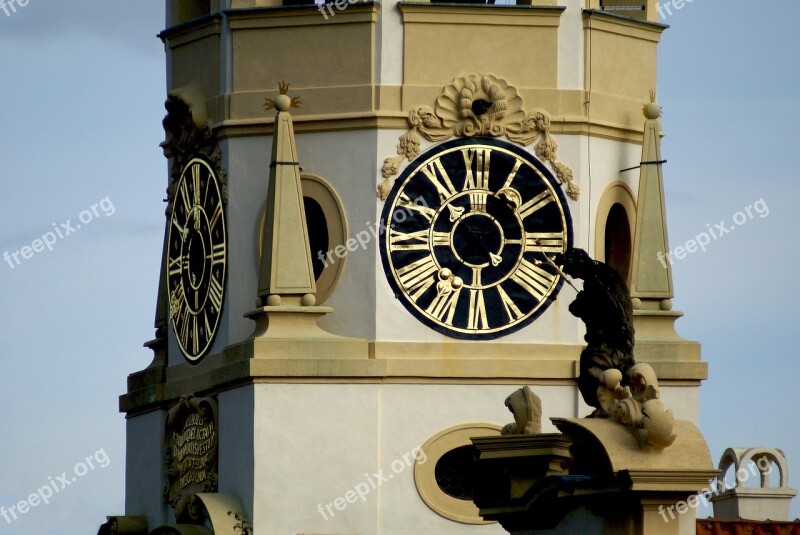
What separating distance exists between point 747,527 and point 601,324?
10.8 m

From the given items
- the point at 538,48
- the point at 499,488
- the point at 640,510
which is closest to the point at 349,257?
the point at 538,48

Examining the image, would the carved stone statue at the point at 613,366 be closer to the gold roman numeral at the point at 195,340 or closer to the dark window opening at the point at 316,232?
the dark window opening at the point at 316,232

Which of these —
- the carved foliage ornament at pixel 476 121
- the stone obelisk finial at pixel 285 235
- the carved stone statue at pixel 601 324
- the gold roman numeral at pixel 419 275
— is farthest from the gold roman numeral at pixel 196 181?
the carved stone statue at pixel 601 324

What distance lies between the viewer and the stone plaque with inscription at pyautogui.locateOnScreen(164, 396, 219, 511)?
38.4 metres

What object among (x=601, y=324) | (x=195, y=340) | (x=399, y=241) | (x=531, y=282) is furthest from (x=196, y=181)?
(x=601, y=324)

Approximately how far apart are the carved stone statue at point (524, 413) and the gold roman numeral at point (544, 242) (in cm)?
852

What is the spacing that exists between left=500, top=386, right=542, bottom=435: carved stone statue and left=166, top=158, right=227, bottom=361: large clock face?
977 cm

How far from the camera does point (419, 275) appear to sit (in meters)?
37.8

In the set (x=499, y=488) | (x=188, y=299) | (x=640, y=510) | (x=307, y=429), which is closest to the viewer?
(x=640, y=510)

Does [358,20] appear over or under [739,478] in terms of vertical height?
over

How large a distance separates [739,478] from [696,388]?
165cm

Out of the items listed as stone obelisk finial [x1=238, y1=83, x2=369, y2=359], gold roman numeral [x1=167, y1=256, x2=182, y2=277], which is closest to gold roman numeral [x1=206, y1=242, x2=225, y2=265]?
gold roman numeral [x1=167, y1=256, x2=182, y2=277]

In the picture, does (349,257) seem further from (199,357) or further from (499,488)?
(499,488)

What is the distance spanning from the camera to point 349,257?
124ft
